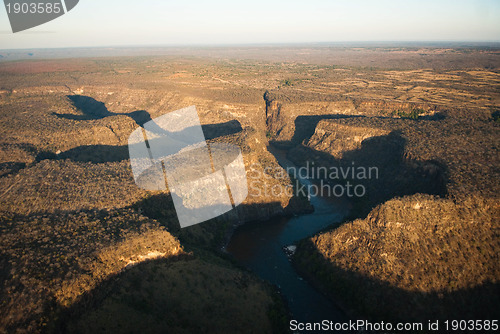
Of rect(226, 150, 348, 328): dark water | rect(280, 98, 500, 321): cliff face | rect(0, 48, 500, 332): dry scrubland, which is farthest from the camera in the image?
rect(226, 150, 348, 328): dark water

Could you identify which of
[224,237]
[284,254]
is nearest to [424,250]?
[284,254]

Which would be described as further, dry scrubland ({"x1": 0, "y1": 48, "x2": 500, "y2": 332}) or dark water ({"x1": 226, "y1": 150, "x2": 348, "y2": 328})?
dark water ({"x1": 226, "y1": 150, "x2": 348, "y2": 328})

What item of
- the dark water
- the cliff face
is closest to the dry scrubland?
the cliff face

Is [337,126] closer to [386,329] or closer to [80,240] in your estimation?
[386,329]

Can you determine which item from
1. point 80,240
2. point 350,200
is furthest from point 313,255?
point 80,240

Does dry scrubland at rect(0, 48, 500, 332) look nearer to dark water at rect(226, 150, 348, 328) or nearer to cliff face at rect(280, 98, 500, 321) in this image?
cliff face at rect(280, 98, 500, 321)

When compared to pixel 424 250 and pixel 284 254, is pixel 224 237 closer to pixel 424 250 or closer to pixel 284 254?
pixel 284 254

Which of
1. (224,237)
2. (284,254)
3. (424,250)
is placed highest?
(424,250)

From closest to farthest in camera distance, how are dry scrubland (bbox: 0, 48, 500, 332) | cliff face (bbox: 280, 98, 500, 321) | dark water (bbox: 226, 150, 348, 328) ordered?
dry scrubland (bbox: 0, 48, 500, 332)
cliff face (bbox: 280, 98, 500, 321)
dark water (bbox: 226, 150, 348, 328)
